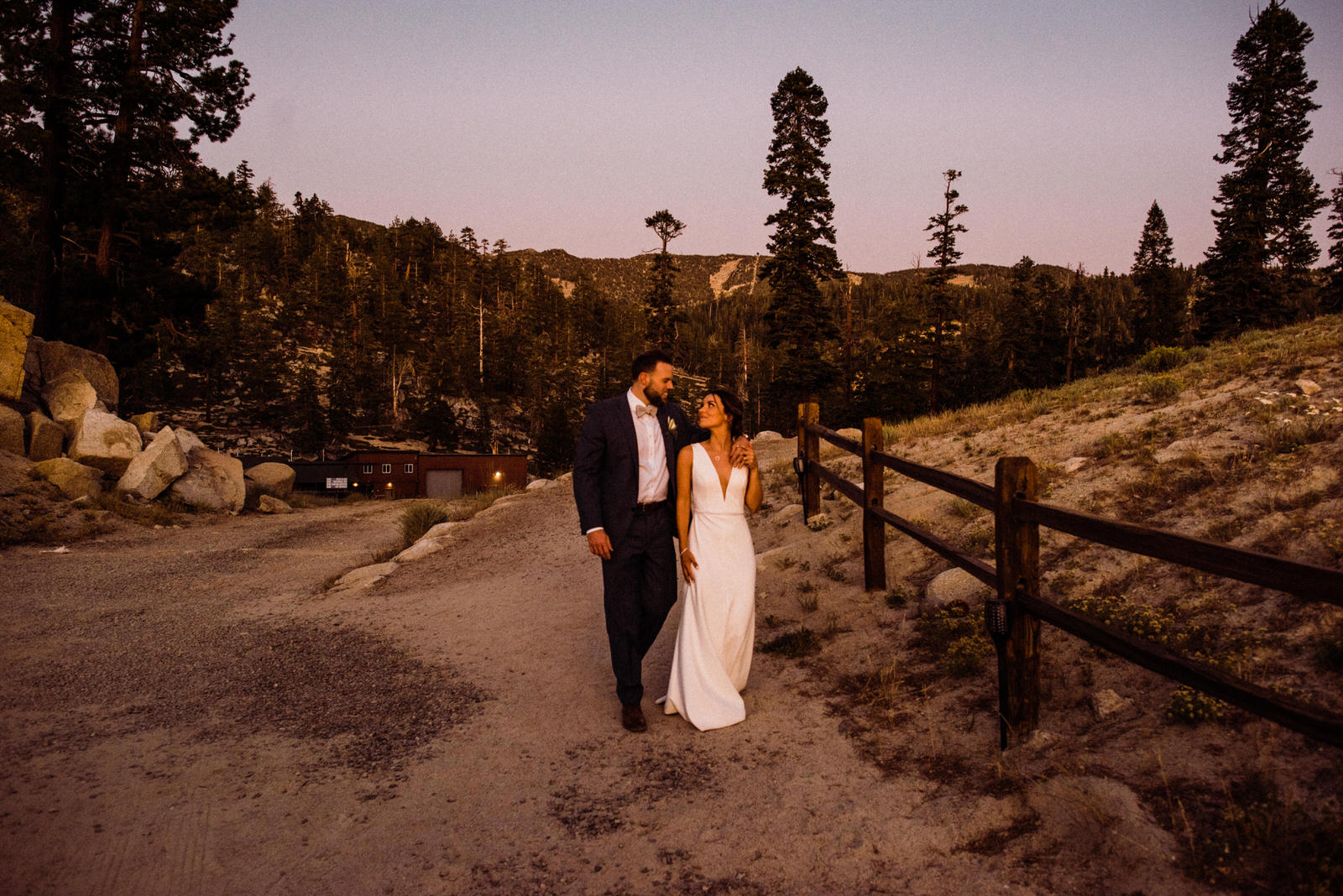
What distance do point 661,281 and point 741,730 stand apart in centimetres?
4127

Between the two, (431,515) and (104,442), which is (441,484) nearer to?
(104,442)

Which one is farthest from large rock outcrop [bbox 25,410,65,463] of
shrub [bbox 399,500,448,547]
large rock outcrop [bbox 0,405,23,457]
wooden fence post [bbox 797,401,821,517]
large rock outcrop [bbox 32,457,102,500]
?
wooden fence post [bbox 797,401,821,517]

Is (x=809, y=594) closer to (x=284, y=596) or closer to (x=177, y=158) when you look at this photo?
(x=284, y=596)

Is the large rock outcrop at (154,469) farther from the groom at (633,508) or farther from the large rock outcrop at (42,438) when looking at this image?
the groom at (633,508)

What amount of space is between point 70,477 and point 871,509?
17.6m

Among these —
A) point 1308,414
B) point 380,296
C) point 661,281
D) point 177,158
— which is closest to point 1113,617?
point 1308,414

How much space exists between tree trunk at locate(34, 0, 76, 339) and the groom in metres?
23.4

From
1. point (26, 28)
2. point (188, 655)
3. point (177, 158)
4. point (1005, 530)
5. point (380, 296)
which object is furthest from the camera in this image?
point (380, 296)

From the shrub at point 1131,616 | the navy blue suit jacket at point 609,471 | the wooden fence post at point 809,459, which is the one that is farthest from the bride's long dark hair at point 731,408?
the wooden fence post at point 809,459

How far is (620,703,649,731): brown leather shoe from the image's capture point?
4.56 m

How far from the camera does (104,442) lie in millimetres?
17000

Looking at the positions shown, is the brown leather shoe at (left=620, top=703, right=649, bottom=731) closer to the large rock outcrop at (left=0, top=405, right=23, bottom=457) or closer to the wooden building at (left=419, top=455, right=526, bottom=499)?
the large rock outcrop at (left=0, top=405, right=23, bottom=457)

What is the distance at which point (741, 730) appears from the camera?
4488 millimetres

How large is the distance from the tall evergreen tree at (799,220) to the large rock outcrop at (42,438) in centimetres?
2589
